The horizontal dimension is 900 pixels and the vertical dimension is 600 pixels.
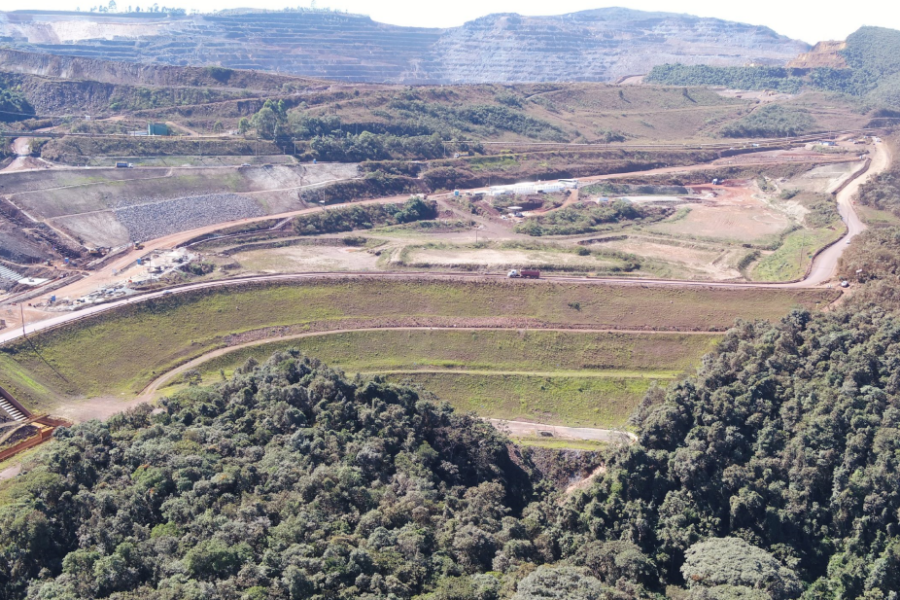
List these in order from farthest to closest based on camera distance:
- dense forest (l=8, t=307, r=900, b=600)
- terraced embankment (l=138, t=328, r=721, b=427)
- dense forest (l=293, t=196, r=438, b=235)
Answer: dense forest (l=293, t=196, r=438, b=235) → terraced embankment (l=138, t=328, r=721, b=427) → dense forest (l=8, t=307, r=900, b=600)

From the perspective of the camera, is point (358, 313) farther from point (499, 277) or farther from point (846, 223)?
point (846, 223)

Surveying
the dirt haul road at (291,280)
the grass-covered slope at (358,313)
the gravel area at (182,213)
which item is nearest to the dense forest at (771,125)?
the dirt haul road at (291,280)

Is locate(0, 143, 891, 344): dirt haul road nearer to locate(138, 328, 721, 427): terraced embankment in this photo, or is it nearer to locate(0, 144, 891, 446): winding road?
locate(0, 144, 891, 446): winding road

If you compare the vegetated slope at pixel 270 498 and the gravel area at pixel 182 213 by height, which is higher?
the gravel area at pixel 182 213

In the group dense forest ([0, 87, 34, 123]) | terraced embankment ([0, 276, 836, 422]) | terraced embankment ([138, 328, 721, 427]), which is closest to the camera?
terraced embankment ([0, 276, 836, 422])

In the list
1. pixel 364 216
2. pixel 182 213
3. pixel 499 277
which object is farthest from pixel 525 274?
pixel 182 213

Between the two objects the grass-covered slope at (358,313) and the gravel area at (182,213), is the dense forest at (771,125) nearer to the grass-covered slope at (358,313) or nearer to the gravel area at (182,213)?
the grass-covered slope at (358,313)

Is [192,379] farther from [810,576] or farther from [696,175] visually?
[696,175]


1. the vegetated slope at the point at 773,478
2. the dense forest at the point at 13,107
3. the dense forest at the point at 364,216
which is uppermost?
the dense forest at the point at 13,107

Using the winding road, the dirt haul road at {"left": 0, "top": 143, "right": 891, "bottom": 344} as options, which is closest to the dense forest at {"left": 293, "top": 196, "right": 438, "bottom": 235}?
the winding road
